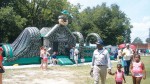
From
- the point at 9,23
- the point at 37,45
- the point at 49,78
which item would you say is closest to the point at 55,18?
the point at 9,23

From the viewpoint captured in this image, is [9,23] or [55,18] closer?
[9,23]

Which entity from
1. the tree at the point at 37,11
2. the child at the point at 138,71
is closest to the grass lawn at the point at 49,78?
the child at the point at 138,71

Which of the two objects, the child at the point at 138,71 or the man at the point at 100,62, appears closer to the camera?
the man at the point at 100,62

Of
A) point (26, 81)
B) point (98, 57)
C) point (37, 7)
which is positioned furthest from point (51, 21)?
point (98, 57)

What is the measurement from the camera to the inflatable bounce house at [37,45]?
101ft

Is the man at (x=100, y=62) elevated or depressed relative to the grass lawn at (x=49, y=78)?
elevated

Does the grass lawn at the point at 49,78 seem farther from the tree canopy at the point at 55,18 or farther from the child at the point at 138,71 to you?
the tree canopy at the point at 55,18

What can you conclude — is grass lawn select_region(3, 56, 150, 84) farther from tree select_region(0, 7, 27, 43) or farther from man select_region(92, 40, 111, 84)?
tree select_region(0, 7, 27, 43)

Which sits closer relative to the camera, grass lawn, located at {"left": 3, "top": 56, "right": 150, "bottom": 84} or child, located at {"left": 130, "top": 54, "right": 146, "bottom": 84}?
child, located at {"left": 130, "top": 54, "right": 146, "bottom": 84}

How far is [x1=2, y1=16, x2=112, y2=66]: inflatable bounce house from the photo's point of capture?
30703 millimetres

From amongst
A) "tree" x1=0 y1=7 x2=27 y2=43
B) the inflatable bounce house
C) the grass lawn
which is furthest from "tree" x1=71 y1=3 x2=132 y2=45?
the grass lawn

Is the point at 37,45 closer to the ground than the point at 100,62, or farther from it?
farther from it

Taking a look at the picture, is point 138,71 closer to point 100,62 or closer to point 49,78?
point 100,62

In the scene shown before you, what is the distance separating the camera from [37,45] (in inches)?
1271
